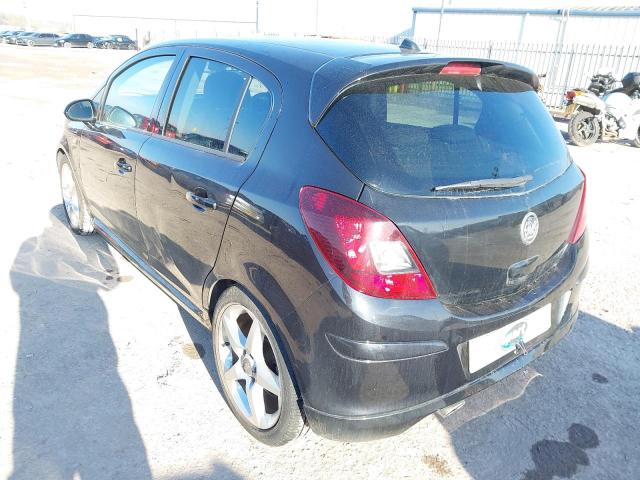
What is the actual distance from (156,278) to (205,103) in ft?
3.75

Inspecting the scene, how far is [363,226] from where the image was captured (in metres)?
1.73

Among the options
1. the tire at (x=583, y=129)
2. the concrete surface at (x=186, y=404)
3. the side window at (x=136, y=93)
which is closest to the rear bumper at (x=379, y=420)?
the concrete surface at (x=186, y=404)

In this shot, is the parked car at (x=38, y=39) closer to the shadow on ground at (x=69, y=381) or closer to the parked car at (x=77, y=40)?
the parked car at (x=77, y=40)

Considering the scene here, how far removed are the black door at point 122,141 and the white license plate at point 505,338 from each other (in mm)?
2135

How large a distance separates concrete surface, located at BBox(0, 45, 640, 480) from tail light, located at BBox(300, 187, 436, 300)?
974 mm

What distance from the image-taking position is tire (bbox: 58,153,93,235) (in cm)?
424

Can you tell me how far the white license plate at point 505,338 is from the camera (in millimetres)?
1962

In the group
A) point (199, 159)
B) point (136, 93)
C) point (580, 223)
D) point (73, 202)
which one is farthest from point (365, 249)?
point (73, 202)

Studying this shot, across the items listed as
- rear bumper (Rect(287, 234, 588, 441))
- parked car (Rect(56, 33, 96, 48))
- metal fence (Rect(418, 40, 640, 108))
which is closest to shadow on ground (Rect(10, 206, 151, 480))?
rear bumper (Rect(287, 234, 588, 441))

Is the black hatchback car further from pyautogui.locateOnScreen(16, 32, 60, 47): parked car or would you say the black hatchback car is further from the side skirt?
pyautogui.locateOnScreen(16, 32, 60, 47): parked car

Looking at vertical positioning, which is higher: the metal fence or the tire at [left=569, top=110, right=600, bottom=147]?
the metal fence

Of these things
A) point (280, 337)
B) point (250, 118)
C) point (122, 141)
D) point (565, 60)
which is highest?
point (565, 60)

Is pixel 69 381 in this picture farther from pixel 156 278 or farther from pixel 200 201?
pixel 200 201

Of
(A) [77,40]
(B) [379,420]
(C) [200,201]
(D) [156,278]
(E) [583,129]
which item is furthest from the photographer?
(A) [77,40]
